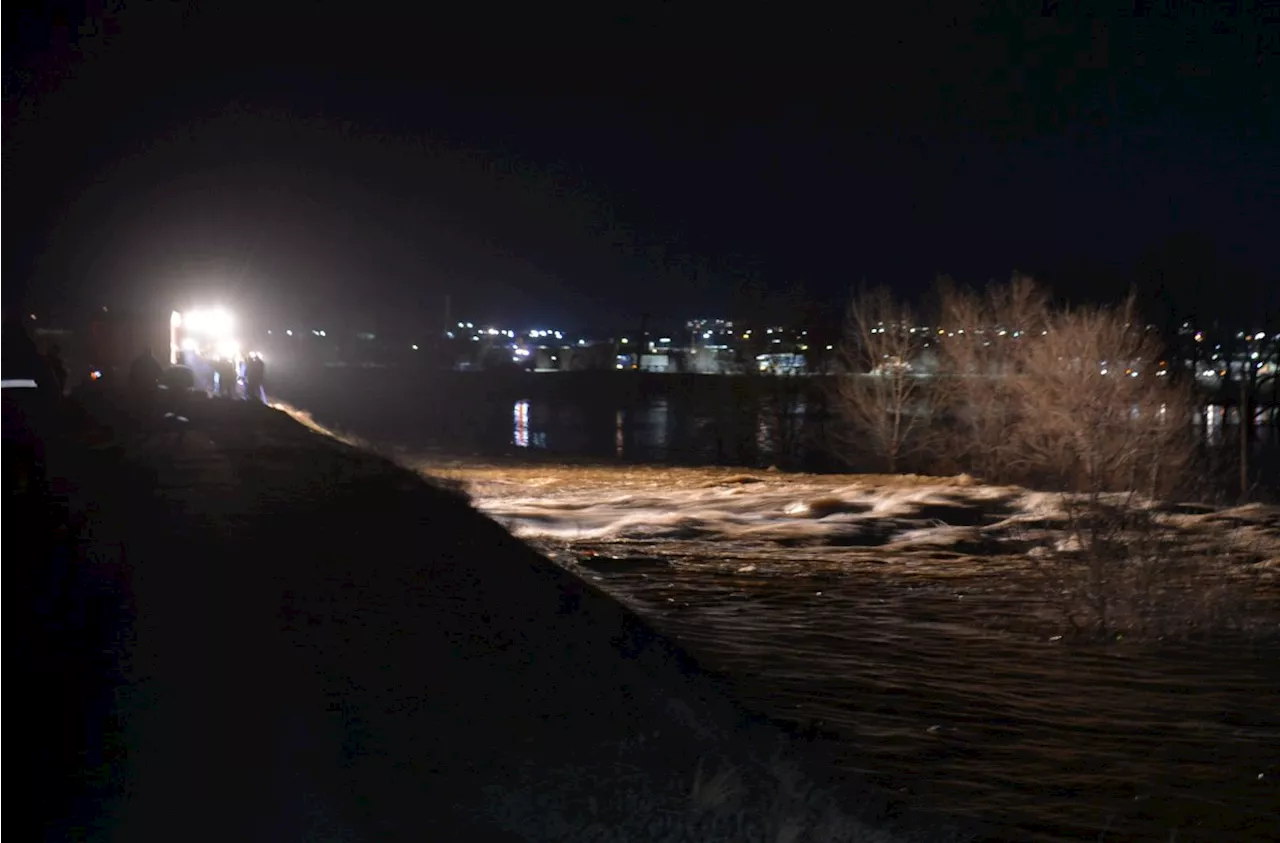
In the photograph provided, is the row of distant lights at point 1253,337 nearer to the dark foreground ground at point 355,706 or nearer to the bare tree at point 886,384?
the bare tree at point 886,384

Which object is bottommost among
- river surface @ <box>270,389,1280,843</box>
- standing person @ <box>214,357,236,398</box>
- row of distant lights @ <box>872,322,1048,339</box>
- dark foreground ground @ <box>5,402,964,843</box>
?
river surface @ <box>270,389,1280,843</box>

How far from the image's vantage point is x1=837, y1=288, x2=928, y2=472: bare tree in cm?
4109

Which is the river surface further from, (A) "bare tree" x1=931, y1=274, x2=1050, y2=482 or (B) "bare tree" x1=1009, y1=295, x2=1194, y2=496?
(A) "bare tree" x1=931, y1=274, x2=1050, y2=482

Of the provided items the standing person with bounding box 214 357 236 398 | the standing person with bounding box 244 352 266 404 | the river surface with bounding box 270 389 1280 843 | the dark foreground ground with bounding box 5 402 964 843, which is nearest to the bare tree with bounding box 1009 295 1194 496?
the river surface with bounding box 270 389 1280 843

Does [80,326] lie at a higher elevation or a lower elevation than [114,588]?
higher

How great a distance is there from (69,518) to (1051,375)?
2552cm

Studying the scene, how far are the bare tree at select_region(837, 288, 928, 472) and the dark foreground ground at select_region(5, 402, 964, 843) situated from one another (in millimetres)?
29189

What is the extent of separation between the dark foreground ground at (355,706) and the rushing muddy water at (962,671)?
96 centimetres

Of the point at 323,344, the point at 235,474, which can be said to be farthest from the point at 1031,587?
the point at 323,344

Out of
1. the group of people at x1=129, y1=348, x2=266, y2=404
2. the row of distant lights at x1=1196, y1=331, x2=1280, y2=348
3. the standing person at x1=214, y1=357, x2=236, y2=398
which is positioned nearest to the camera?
the group of people at x1=129, y1=348, x2=266, y2=404

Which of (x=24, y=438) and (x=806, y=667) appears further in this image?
(x=24, y=438)

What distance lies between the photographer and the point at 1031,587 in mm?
16297

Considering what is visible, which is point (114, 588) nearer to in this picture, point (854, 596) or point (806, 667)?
point (806, 667)

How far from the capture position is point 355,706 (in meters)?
7.41
